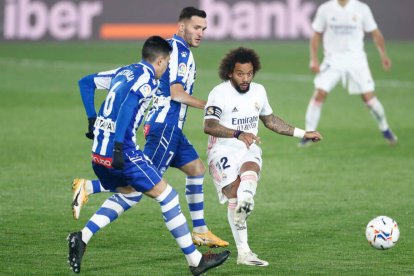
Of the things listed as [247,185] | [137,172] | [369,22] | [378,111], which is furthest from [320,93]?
[137,172]

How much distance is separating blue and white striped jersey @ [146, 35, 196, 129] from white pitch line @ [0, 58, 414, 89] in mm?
15545

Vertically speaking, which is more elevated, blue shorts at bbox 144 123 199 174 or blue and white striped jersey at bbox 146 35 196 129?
blue and white striped jersey at bbox 146 35 196 129

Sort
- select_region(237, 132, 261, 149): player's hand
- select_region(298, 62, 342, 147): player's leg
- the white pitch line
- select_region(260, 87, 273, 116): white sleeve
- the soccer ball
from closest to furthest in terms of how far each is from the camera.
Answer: select_region(237, 132, 261, 149): player's hand, the soccer ball, select_region(260, 87, 273, 116): white sleeve, select_region(298, 62, 342, 147): player's leg, the white pitch line

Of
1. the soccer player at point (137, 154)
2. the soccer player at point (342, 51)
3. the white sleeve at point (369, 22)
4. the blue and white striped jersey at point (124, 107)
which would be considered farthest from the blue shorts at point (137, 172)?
the white sleeve at point (369, 22)

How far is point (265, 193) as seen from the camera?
13.6 metres

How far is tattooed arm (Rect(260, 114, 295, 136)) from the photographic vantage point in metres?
10.2

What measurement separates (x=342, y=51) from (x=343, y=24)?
0.45m

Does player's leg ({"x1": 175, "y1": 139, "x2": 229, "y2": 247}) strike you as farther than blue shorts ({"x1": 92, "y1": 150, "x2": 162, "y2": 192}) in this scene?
Yes

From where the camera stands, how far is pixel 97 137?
9195mm

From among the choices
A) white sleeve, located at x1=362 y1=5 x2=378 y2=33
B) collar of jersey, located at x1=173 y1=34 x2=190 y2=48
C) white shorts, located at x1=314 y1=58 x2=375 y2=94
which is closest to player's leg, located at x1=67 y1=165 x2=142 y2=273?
collar of jersey, located at x1=173 y1=34 x2=190 y2=48

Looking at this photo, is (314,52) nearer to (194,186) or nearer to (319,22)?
(319,22)

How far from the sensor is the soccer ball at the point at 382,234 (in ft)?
32.2

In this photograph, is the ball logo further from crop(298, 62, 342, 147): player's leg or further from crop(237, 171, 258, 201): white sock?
crop(298, 62, 342, 147): player's leg

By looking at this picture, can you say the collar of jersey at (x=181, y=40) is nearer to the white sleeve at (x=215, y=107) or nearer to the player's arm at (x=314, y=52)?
the white sleeve at (x=215, y=107)
